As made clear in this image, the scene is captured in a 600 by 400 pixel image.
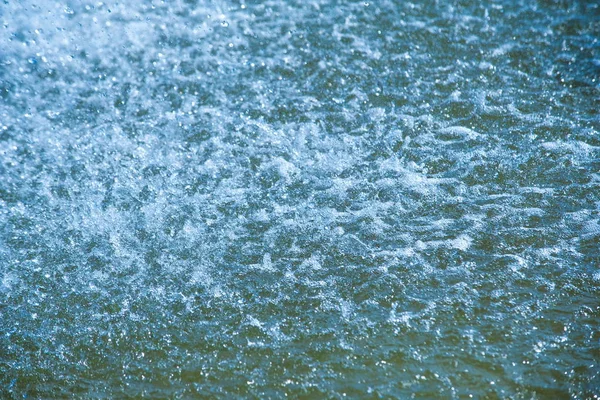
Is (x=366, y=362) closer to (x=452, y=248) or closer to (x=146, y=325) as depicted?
(x=452, y=248)

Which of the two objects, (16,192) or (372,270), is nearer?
(372,270)

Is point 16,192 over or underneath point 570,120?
underneath

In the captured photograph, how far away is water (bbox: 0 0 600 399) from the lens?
93.0 inches

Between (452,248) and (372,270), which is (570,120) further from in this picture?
(372,270)

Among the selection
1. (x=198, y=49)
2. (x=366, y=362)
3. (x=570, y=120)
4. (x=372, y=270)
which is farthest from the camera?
(x=198, y=49)

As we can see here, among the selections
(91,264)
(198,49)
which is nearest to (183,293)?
(91,264)

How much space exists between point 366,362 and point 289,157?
3.99 ft

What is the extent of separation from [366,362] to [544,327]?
2.24 feet

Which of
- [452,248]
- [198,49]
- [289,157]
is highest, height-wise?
[198,49]

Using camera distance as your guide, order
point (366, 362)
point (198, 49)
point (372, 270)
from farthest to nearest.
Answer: point (198, 49) < point (372, 270) < point (366, 362)

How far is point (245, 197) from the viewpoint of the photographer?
3.02m

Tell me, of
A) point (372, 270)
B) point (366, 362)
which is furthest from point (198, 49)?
point (366, 362)

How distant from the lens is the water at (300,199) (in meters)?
2.36

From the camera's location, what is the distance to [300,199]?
2996mm
